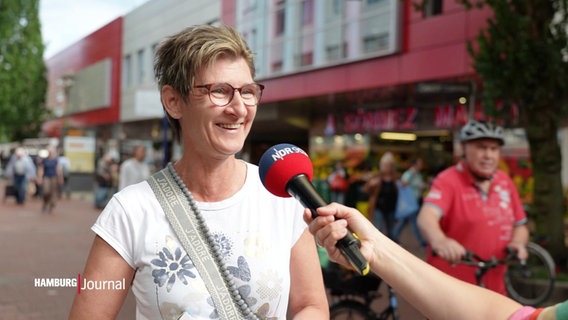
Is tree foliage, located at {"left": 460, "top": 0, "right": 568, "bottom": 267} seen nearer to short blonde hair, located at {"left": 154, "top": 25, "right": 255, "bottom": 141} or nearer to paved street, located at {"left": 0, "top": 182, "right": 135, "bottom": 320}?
paved street, located at {"left": 0, "top": 182, "right": 135, "bottom": 320}

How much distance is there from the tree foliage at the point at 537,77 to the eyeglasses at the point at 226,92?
7.16 meters

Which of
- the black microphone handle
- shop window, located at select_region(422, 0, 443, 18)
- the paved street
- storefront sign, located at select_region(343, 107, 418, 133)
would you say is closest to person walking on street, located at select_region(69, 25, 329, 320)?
the paved street

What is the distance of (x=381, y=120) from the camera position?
1930 centimetres

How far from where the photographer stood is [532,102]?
8.40 meters

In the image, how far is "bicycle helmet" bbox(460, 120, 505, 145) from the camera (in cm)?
352

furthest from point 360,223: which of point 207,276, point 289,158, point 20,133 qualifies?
point 20,133

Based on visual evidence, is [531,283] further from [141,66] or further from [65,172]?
[141,66]

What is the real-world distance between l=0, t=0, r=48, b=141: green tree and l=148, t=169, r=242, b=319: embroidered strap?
28.0 m

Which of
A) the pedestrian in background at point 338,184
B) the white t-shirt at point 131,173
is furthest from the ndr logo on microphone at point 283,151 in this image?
the pedestrian in background at point 338,184

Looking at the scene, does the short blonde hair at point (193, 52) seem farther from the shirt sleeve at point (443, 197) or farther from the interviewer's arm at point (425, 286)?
the shirt sleeve at point (443, 197)

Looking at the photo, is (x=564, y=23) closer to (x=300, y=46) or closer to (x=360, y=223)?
(x=360, y=223)

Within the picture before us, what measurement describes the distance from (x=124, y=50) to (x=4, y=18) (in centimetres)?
559

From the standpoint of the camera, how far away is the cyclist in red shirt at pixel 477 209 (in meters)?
3.42

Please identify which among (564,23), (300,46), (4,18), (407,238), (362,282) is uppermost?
(4,18)
